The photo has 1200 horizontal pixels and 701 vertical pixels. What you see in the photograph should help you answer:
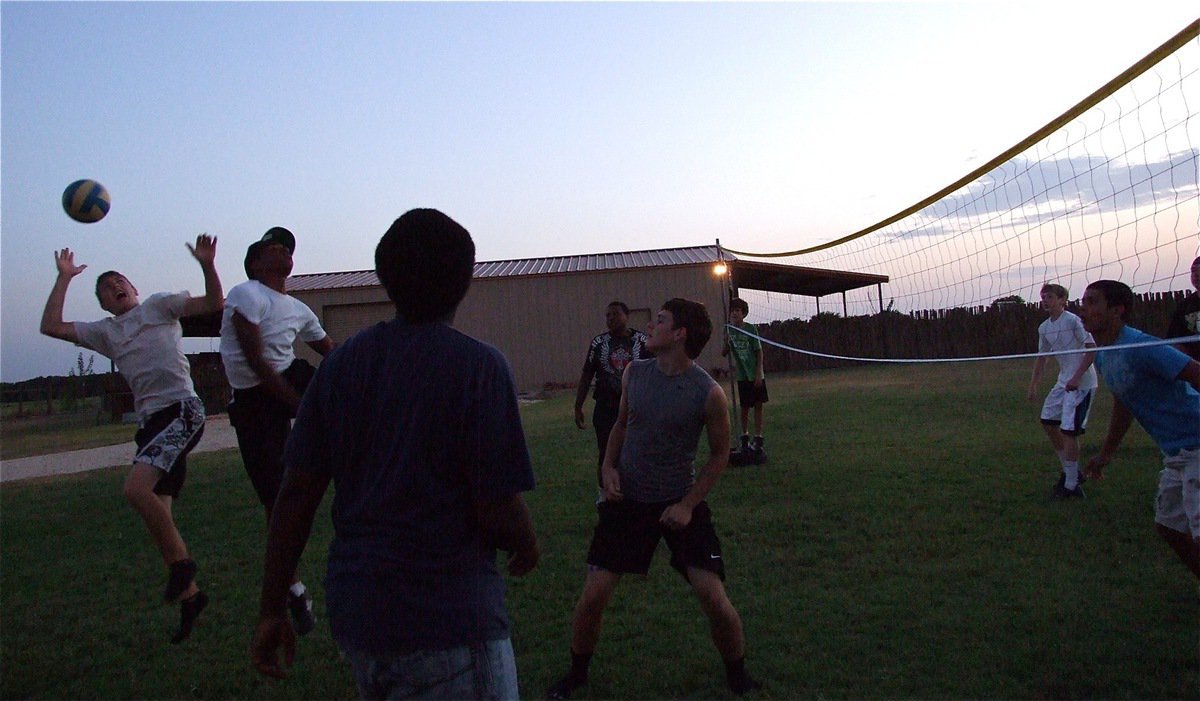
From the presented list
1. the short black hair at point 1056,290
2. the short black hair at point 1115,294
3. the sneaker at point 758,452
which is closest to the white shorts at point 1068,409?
the short black hair at point 1056,290

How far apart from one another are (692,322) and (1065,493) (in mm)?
4658

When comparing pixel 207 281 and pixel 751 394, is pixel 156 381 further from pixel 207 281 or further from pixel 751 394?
pixel 751 394

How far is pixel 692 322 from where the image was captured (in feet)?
13.5

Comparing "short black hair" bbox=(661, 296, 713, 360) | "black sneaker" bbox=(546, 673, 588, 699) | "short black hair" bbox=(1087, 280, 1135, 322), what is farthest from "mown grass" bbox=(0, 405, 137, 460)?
"short black hair" bbox=(1087, 280, 1135, 322)

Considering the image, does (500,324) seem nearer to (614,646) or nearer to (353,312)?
(353,312)

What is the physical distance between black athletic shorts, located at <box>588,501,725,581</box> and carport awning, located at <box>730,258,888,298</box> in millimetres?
21698

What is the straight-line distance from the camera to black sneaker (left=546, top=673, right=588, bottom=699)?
3912 mm

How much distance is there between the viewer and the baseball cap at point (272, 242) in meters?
4.63

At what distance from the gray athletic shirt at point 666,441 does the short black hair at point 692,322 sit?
0.46ft

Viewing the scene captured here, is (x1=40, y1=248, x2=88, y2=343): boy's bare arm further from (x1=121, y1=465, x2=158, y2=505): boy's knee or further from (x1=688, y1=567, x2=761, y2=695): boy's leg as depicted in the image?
(x1=688, y1=567, x2=761, y2=695): boy's leg

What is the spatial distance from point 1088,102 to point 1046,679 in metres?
2.53

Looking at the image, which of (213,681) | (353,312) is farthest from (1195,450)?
(353,312)

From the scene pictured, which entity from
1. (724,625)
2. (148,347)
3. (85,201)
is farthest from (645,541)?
(85,201)

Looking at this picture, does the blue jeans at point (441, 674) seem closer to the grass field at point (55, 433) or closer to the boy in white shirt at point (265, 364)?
the boy in white shirt at point (265, 364)
